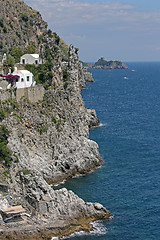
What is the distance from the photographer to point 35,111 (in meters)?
90.9

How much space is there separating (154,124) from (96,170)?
51541 millimetres

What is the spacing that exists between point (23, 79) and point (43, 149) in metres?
16.1

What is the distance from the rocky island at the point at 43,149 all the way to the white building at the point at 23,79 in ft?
0.87

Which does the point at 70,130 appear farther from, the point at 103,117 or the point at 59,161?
the point at 103,117

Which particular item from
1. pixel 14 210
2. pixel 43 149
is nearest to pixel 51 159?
pixel 43 149

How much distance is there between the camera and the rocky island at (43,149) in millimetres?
65812

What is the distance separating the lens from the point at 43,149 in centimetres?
8856

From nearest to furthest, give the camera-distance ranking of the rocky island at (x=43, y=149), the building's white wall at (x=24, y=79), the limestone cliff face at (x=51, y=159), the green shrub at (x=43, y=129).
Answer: the rocky island at (x=43, y=149), the limestone cliff face at (x=51, y=159), the green shrub at (x=43, y=129), the building's white wall at (x=24, y=79)

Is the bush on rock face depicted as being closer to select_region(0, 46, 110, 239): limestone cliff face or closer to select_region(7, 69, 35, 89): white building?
select_region(0, 46, 110, 239): limestone cliff face

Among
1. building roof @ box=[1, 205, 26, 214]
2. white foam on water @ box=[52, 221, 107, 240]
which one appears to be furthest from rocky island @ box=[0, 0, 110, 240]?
white foam on water @ box=[52, 221, 107, 240]

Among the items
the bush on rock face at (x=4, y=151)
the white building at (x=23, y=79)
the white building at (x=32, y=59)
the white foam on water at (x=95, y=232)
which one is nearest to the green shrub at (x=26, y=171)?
the bush on rock face at (x=4, y=151)

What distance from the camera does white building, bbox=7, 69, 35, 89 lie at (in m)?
91.5

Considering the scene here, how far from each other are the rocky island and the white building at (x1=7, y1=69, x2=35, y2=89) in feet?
0.87

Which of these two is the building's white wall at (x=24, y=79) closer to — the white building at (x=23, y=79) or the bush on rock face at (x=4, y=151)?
the white building at (x=23, y=79)
